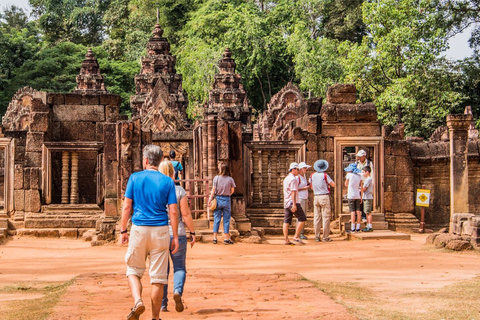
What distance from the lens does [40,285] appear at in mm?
9414

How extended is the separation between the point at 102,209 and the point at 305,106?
5.17 m

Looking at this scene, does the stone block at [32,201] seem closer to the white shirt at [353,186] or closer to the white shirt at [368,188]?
the white shirt at [353,186]

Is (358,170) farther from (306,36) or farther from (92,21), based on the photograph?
(92,21)

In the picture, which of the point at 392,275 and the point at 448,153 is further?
the point at 448,153

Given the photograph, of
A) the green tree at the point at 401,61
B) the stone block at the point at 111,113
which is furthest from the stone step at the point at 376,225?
the green tree at the point at 401,61

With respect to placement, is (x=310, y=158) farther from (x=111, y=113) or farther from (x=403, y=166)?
(x=111, y=113)

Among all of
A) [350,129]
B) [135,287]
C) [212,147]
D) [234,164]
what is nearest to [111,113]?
[212,147]

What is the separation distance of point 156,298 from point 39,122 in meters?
10.3

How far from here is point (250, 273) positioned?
392 inches

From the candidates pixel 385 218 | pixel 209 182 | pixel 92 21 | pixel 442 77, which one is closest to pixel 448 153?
pixel 385 218

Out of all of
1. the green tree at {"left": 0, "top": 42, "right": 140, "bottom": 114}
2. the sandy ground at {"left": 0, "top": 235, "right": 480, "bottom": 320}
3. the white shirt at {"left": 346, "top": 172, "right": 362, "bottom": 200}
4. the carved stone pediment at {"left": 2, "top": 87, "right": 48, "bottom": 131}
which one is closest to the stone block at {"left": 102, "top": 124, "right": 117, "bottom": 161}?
the sandy ground at {"left": 0, "top": 235, "right": 480, "bottom": 320}

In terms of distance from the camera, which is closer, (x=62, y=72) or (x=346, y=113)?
(x=346, y=113)

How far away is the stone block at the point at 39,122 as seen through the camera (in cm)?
1582

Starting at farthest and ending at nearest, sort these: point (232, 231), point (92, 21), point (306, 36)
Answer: point (92, 21)
point (306, 36)
point (232, 231)
